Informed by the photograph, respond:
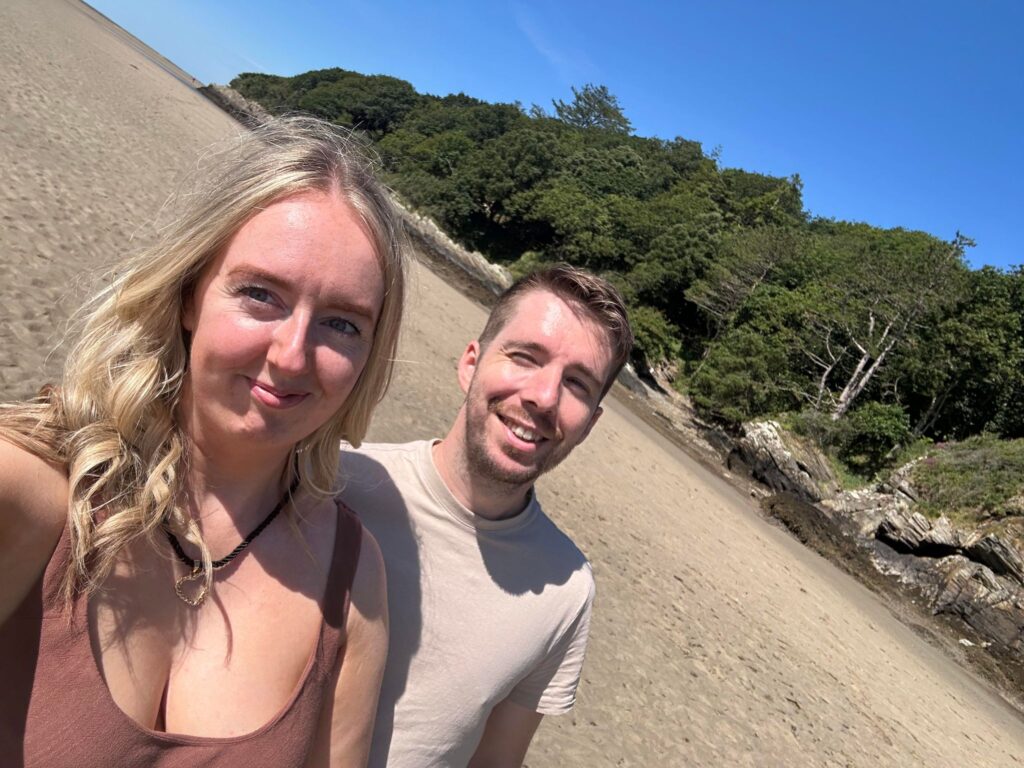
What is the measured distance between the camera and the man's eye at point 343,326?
135cm

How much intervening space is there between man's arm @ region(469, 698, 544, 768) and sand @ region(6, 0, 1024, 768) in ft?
4.59

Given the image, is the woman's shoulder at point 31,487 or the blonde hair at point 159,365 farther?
the blonde hair at point 159,365

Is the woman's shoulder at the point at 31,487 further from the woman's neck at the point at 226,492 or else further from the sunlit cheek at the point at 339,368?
the sunlit cheek at the point at 339,368

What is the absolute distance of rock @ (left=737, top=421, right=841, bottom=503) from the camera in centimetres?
1898

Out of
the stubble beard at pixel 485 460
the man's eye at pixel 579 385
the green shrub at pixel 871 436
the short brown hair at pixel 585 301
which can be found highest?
the green shrub at pixel 871 436

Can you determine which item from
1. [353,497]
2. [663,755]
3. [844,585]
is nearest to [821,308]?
[844,585]

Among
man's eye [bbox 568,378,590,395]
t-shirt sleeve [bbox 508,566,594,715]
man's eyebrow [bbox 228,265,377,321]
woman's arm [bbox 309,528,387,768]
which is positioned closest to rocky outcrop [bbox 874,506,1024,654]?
t-shirt sleeve [bbox 508,566,594,715]

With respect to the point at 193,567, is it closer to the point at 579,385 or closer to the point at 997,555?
the point at 579,385

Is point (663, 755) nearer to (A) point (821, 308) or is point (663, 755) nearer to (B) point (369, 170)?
(B) point (369, 170)

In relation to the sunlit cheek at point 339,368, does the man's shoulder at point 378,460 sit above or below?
below

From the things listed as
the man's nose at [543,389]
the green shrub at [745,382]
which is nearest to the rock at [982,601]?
the green shrub at [745,382]

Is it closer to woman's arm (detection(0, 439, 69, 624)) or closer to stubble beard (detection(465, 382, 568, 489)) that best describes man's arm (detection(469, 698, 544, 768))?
stubble beard (detection(465, 382, 568, 489))

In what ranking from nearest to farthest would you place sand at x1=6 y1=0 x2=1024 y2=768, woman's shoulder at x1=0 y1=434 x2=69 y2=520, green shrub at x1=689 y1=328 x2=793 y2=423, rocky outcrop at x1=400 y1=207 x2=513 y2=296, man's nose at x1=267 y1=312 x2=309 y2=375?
woman's shoulder at x1=0 y1=434 x2=69 y2=520, man's nose at x1=267 y1=312 x2=309 y2=375, sand at x1=6 y1=0 x2=1024 y2=768, rocky outcrop at x1=400 y1=207 x2=513 y2=296, green shrub at x1=689 y1=328 x2=793 y2=423

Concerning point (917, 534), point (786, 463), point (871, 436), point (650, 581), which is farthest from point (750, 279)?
point (650, 581)
